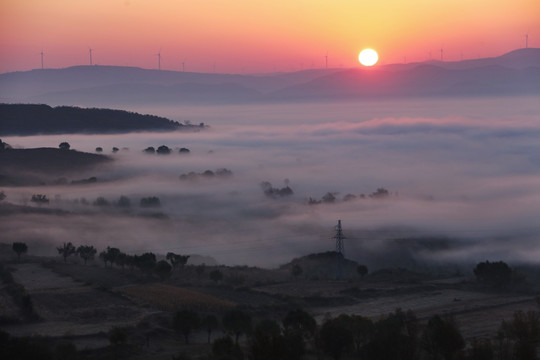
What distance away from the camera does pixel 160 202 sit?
7056 cm

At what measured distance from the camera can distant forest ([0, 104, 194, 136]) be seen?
392 ft

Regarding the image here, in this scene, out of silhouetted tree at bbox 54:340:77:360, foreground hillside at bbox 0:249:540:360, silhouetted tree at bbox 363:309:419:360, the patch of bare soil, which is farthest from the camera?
the patch of bare soil

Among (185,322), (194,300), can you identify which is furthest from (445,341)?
(194,300)

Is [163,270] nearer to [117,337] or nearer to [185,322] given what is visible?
[185,322]

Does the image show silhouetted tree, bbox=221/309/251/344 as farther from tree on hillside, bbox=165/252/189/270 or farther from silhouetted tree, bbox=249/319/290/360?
tree on hillside, bbox=165/252/189/270

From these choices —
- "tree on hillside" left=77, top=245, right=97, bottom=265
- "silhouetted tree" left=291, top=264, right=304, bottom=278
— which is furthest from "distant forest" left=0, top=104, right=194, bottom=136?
"silhouetted tree" left=291, top=264, right=304, bottom=278

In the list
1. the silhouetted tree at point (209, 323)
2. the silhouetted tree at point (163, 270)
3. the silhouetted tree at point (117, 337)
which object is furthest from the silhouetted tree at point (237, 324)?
the silhouetted tree at point (163, 270)

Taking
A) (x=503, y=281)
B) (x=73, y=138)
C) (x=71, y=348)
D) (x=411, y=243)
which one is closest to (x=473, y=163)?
(x=73, y=138)

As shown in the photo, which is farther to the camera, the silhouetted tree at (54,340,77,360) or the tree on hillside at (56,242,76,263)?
the tree on hillside at (56,242,76,263)

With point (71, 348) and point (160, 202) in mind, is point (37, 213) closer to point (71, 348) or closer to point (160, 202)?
point (160, 202)

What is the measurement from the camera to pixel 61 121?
122500 millimetres

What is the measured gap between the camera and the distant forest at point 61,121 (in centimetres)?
11956

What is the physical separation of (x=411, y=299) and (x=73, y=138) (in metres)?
88.5

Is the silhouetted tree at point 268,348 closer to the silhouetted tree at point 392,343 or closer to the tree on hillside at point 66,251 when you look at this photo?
the silhouetted tree at point 392,343
